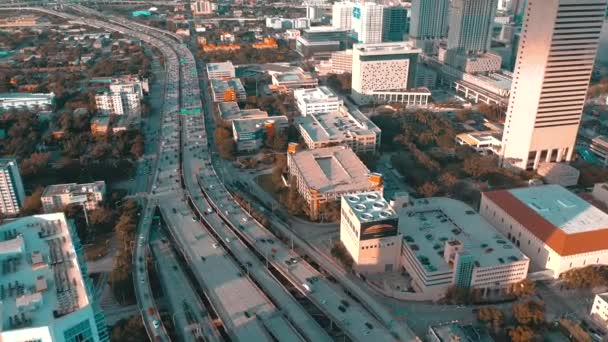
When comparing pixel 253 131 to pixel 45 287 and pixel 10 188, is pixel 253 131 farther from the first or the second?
pixel 45 287

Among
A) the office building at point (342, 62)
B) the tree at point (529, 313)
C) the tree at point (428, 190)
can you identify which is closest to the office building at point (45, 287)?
the tree at point (529, 313)

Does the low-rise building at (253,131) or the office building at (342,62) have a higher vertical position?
the office building at (342,62)

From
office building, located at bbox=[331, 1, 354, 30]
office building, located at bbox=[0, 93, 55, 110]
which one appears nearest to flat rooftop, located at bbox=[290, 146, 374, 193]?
office building, located at bbox=[0, 93, 55, 110]

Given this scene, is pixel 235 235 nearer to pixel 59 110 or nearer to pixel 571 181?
pixel 571 181

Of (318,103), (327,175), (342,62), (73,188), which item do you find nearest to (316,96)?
(318,103)

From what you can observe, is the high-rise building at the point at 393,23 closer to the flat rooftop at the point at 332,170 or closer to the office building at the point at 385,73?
the office building at the point at 385,73

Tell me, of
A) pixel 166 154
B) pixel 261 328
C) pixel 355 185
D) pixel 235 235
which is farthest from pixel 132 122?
pixel 261 328

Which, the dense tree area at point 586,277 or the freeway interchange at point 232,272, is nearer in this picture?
the freeway interchange at point 232,272

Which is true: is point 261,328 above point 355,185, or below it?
below
